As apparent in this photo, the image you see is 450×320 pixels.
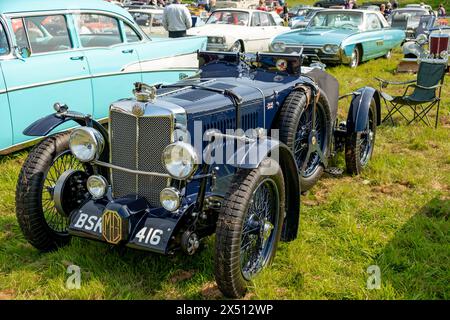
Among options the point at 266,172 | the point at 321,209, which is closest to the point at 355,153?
the point at 321,209

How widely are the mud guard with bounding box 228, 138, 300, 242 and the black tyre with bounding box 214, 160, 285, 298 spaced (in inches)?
3.0

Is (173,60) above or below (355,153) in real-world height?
above

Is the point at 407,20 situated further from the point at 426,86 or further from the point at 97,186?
the point at 97,186

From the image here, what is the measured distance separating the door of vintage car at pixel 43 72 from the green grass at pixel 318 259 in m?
0.86

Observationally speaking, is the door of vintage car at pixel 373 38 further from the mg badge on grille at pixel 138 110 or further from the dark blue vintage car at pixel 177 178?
the mg badge on grille at pixel 138 110

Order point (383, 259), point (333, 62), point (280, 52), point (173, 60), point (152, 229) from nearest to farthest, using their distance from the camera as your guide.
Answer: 1. point (152, 229)
2. point (383, 259)
3. point (280, 52)
4. point (173, 60)
5. point (333, 62)

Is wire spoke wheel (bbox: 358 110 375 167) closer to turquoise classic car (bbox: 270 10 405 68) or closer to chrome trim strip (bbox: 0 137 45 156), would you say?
chrome trim strip (bbox: 0 137 45 156)

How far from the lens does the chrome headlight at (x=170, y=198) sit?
10.1 ft

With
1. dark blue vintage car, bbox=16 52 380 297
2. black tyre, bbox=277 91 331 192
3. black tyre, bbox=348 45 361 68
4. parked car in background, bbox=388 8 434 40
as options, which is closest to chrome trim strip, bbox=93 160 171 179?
dark blue vintage car, bbox=16 52 380 297

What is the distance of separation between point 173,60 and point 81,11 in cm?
156

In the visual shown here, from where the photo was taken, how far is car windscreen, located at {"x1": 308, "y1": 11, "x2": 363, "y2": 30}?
470 inches

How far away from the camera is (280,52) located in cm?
481

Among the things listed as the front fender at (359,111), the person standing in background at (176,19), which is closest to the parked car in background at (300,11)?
the person standing in background at (176,19)

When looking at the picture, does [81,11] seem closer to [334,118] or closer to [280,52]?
[280,52]
